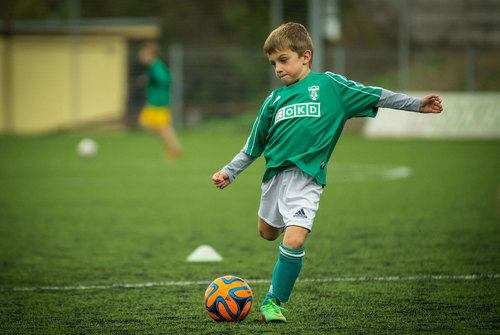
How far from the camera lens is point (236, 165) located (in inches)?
231

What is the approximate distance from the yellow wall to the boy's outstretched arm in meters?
25.6

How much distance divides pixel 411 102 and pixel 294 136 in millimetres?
708

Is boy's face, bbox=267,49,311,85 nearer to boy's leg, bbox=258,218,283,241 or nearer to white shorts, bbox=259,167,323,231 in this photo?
white shorts, bbox=259,167,323,231

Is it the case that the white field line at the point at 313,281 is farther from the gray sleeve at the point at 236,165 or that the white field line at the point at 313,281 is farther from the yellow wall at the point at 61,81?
the yellow wall at the point at 61,81

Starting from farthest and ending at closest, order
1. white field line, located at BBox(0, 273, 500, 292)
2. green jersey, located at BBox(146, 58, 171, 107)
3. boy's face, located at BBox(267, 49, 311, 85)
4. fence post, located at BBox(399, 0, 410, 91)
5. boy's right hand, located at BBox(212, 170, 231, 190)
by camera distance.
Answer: fence post, located at BBox(399, 0, 410, 91)
green jersey, located at BBox(146, 58, 171, 107)
white field line, located at BBox(0, 273, 500, 292)
boy's right hand, located at BBox(212, 170, 231, 190)
boy's face, located at BBox(267, 49, 311, 85)

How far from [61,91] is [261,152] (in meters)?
26.5

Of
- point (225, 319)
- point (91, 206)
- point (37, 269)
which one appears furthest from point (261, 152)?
point (91, 206)

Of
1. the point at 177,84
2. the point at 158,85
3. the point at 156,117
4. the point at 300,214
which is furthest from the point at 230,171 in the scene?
the point at 177,84

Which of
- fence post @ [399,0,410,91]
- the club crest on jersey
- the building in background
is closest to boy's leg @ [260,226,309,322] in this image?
the club crest on jersey

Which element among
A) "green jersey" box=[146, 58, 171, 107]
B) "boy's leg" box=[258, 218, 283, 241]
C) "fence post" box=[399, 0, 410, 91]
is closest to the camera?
"boy's leg" box=[258, 218, 283, 241]

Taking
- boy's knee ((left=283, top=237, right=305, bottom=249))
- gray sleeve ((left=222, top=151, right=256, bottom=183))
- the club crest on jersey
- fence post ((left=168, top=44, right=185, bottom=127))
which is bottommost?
fence post ((left=168, top=44, right=185, bottom=127))

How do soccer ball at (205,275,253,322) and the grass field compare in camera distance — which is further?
the grass field

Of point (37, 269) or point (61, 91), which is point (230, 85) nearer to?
point (61, 91)

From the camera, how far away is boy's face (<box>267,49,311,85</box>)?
567cm
